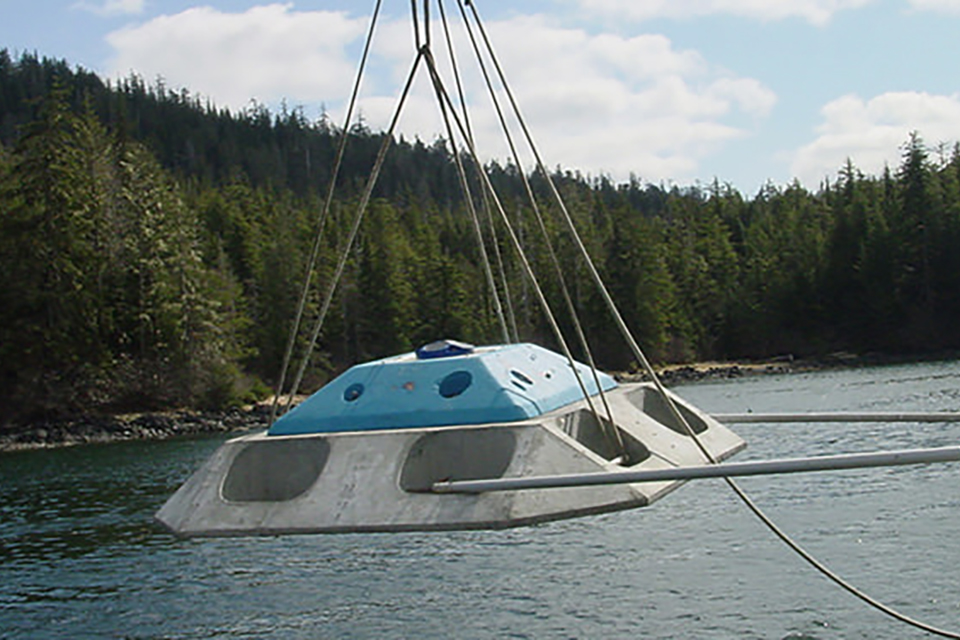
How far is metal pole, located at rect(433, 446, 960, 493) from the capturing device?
30.7 ft

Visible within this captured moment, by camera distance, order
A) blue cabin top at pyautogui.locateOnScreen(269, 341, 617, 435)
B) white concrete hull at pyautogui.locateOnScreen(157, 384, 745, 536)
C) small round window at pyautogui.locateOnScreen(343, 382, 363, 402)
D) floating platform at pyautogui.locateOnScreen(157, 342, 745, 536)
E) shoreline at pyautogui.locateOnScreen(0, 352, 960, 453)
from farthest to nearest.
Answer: shoreline at pyautogui.locateOnScreen(0, 352, 960, 453) → small round window at pyautogui.locateOnScreen(343, 382, 363, 402) → blue cabin top at pyautogui.locateOnScreen(269, 341, 617, 435) → floating platform at pyautogui.locateOnScreen(157, 342, 745, 536) → white concrete hull at pyautogui.locateOnScreen(157, 384, 745, 536)

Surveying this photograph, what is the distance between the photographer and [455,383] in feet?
41.8

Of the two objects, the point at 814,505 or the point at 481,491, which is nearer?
the point at 481,491

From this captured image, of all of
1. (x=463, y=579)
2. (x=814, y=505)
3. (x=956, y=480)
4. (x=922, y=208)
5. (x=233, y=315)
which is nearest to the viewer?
(x=463, y=579)

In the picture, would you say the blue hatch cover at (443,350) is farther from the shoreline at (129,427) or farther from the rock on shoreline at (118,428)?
the rock on shoreline at (118,428)

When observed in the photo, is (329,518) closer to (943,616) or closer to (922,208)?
(943,616)

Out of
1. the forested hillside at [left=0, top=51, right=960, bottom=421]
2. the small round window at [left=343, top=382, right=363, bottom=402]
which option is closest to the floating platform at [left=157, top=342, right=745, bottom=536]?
the small round window at [left=343, top=382, right=363, bottom=402]

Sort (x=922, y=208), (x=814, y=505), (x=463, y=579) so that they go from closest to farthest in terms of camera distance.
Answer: (x=463, y=579)
(x=814, y=505)
(x=922, y=208)

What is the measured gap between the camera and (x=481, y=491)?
34.2ft

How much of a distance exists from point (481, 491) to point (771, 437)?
83.7 feet

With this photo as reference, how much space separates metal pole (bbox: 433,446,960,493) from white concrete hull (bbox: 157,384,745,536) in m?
0.79

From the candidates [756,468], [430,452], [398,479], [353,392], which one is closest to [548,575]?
[353,392]

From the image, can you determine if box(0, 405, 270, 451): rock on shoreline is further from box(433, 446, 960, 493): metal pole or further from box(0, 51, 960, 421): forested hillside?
box(433, 446, 960, 493): metal pole

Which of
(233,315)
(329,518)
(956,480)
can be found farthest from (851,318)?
(329,518)
